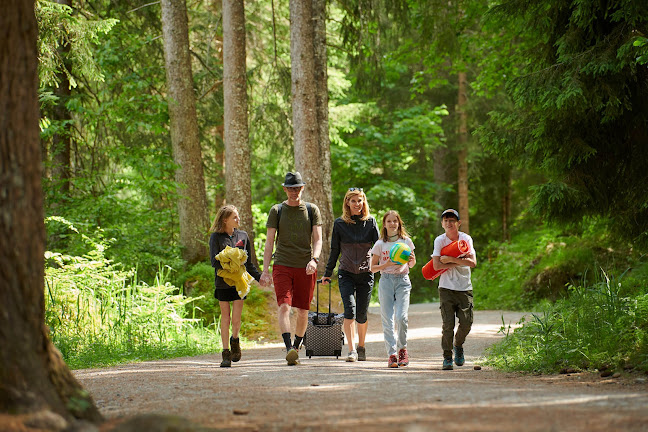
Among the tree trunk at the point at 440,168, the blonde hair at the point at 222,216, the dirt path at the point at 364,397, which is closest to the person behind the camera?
the dirt path at the point at 364,397

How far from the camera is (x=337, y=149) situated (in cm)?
2667

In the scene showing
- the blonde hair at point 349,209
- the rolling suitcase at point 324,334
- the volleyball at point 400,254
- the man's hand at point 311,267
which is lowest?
the rolling suitcase at point 324,334

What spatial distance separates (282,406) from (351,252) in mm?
4167

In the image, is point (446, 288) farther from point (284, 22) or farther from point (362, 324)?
point (284, 22)

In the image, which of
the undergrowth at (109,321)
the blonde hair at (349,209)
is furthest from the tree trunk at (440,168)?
the blonde hair at (349,209)

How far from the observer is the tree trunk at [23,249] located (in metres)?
3.94

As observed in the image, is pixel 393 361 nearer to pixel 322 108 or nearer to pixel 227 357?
pixel 227 357

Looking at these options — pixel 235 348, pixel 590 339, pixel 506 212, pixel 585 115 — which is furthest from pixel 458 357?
pixel 506 212

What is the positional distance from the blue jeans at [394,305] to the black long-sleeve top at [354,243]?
1.43ft

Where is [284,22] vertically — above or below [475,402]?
above

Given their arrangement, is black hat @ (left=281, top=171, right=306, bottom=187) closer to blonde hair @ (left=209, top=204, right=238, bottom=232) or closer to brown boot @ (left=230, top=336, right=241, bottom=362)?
blonde hair @ (left=209, top=204, right=238, bottom=232)

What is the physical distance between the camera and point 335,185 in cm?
2831

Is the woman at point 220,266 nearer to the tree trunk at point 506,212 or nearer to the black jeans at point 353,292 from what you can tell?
the black jeans at point 353,292

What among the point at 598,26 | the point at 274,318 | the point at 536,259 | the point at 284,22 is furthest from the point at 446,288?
the point at 284,22
